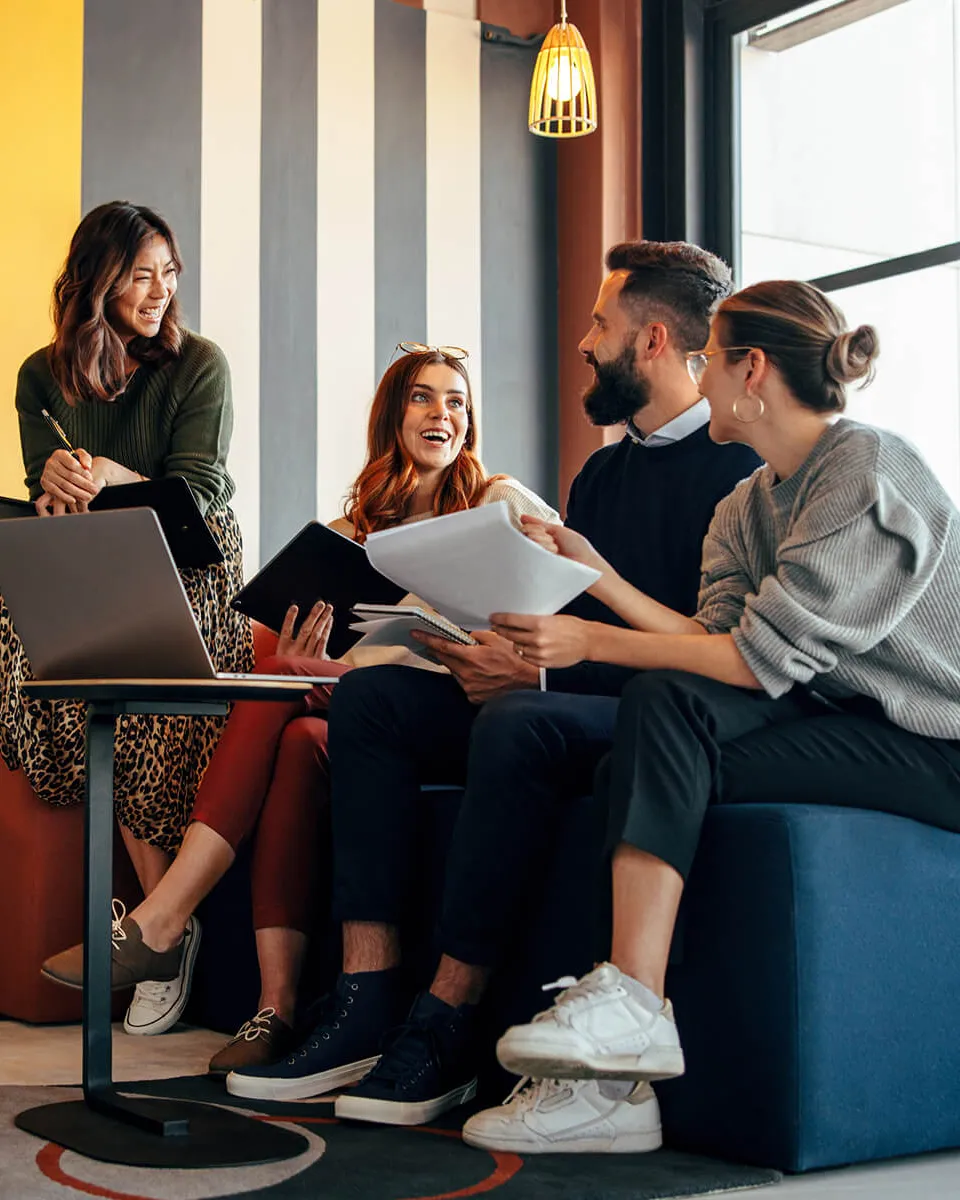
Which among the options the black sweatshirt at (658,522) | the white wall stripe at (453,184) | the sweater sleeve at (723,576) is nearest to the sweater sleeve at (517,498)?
the black sweatshirt at (658,522)

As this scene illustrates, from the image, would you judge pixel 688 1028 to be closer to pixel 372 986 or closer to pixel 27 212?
pixel 372 986

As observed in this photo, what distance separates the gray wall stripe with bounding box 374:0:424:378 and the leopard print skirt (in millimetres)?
1612

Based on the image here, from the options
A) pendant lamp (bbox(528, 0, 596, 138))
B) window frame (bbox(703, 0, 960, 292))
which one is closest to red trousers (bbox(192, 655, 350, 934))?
pendant lamp (bbox(528, 0, 596, 138))

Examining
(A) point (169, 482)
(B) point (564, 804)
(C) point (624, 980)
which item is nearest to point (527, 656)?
(B) point (564, 804)

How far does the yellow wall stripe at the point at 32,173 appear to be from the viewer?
3.70 m

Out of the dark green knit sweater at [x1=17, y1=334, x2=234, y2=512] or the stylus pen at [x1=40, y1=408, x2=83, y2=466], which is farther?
the dark green knit sweater at [x1=17, y1=334, x2=234, y2=512]

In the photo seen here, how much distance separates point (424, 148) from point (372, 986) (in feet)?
9.50

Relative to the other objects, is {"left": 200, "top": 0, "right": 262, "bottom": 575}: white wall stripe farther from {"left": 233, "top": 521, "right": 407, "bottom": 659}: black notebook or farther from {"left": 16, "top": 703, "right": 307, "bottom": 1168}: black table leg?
{"left": 16, "top": 703, "right": 307, "bottom": 1168}: black table leg

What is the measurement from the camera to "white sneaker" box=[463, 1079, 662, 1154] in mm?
1815

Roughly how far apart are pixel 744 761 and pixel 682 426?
2.55ft

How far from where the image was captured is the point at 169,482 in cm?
222

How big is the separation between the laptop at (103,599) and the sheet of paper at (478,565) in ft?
0.69

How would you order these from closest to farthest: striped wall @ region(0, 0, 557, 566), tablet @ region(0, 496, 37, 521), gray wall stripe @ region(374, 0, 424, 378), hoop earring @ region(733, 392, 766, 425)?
hoop earring @ region(733, 392, 766, 425) < tablet @ region(0, 496, 37, 521) < striped wall @ region(0, 0, 557, 566) < gray wall stripe @ region(374, 0, 424, 378)

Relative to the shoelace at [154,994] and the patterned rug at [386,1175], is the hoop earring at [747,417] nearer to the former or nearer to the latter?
the patterned rug at [386,1175]
